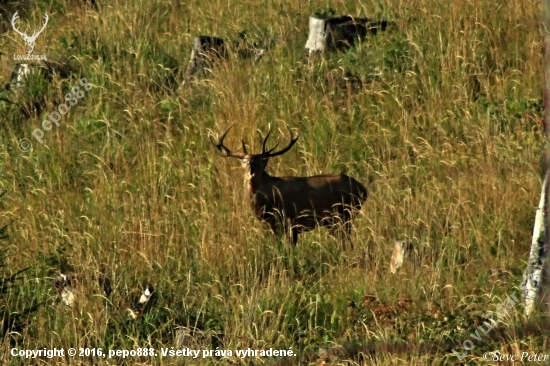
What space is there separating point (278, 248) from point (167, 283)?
3.12ft

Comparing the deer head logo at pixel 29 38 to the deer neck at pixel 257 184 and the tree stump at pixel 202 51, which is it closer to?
the tree stump at pixel 202 51

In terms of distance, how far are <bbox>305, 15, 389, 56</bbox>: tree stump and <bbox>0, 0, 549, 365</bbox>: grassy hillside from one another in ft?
0.57

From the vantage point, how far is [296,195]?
819 cm

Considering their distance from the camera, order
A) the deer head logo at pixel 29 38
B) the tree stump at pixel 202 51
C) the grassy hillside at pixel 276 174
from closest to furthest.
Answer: the grassy hillside at pixel 276 174, the tree stump at pixel 202 51, the deer head logo at pixel 29 38

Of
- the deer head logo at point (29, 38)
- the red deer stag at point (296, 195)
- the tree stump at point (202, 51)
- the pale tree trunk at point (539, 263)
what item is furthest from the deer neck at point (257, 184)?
the deer head logo at point (29, 38)

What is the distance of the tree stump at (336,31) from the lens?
35.7ft

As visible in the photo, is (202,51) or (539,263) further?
(202,51)

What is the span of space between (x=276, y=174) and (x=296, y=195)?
36.7 inches

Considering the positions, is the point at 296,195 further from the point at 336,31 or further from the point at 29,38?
the point at 29,38

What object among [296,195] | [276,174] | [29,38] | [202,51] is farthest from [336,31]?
[29,38]

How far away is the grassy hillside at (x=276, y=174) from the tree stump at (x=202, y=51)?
0.20m

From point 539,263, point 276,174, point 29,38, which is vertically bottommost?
point 276,174

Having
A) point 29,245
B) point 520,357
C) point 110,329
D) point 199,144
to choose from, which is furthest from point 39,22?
point 520,357

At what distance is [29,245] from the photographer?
795cm
